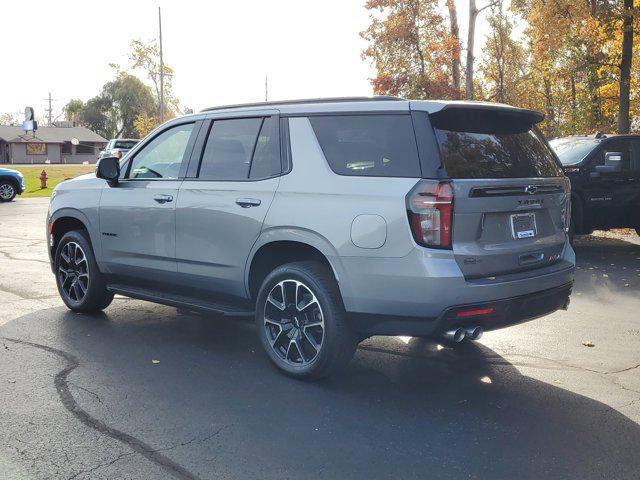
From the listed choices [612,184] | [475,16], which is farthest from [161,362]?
[475,16]

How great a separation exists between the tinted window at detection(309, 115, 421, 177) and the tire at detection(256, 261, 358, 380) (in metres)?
0.77

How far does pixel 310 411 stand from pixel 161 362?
154cm

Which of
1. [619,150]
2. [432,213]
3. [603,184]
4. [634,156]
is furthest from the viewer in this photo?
[634,156]

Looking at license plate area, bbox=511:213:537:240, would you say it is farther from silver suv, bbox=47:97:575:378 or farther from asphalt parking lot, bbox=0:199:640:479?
asphalt parking lot, bbox=0:199:640:479

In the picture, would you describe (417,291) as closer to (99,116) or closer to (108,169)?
(108,169)

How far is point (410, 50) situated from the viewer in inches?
1444

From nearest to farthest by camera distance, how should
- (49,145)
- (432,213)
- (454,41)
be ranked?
(432,213) < (454,41) < (49,145)

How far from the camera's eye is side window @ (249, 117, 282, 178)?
512 cm

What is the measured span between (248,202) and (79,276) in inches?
100

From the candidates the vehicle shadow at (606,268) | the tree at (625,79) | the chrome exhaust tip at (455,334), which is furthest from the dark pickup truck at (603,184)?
the chrome exhaust tip at (455,334)

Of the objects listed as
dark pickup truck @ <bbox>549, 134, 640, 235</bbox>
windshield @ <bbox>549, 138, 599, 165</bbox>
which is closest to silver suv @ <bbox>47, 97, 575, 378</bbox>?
dark pickup truck @ <bbox>549, 134, 640, 235</bbox>

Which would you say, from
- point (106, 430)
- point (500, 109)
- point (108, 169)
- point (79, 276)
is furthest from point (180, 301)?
point (500, 109)

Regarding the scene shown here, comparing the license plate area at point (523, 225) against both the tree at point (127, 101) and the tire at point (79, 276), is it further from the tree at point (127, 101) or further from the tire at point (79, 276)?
the tree at point (127, 101)

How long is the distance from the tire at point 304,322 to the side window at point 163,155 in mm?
1585
